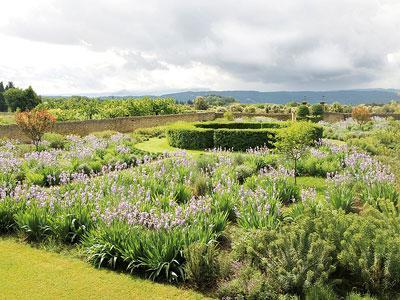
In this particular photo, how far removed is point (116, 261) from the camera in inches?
287

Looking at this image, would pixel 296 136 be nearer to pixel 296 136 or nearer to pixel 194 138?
pixel 296 136

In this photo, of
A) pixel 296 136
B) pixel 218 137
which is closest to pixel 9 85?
pixel 218 137

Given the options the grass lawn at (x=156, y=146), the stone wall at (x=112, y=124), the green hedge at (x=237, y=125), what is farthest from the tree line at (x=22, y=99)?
the green hedge at (x=237, y=125)

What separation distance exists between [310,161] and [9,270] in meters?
10.0

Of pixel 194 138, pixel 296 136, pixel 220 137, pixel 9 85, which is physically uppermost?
pixel 9 85

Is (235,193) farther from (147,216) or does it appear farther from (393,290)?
(393,290)

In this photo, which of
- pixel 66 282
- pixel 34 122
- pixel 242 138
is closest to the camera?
pixel 66 282

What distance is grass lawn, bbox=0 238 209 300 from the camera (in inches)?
249

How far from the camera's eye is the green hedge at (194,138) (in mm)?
21297

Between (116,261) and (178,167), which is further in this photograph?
(178,167)

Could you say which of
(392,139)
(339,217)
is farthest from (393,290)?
(392,139)

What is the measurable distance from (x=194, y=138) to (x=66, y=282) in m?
15.0

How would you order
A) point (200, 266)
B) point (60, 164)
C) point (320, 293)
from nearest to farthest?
point (320, 293), point (200, 266), point (60, 164)

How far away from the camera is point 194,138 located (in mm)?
21344
